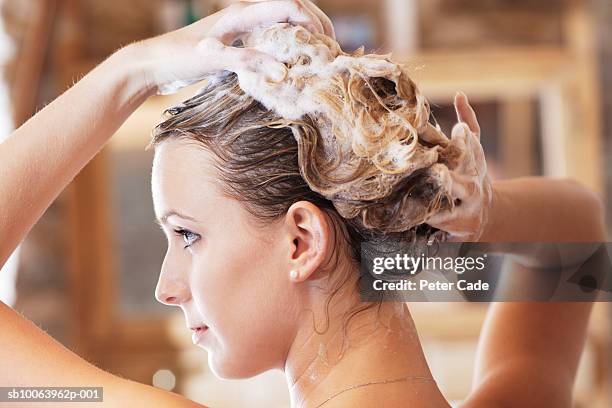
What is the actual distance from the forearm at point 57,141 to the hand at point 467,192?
13.8 inches

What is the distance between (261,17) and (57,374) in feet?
1.35

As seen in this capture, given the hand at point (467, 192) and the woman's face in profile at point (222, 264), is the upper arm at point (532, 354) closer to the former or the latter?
the hand at point (467, 192)

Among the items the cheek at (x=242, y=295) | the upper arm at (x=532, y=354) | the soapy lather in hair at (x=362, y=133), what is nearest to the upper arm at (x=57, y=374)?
the cheek at (x=242, y=295)

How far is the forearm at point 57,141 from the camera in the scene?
89 cm

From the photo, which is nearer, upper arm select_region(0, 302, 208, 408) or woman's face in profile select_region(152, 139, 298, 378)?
upper arm select_region(0, 302, 208, 408)

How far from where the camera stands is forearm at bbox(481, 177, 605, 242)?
101 centimetres

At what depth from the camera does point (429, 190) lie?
34.5 inches

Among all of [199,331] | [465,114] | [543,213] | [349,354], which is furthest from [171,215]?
[543,213]

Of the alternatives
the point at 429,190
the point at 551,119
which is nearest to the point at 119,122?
the point at 429,190

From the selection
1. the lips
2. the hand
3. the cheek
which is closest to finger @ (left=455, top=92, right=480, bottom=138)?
the hand

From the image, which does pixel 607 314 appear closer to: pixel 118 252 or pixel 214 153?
pixel 118 252

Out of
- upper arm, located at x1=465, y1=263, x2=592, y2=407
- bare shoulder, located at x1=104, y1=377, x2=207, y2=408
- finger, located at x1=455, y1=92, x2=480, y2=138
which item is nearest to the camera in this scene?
bare shoulder, located at x1=104, y1=377, x2=207, y2=408

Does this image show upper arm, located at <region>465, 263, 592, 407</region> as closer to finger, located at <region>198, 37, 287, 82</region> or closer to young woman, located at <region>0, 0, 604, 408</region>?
young woman, located at <region>0, 0, 604, 408</region>

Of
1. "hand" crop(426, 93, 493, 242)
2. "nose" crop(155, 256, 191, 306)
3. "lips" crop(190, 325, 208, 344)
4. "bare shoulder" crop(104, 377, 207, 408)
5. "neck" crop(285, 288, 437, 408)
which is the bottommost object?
"bare shoulder" crop(104, 377, 207, 408)
